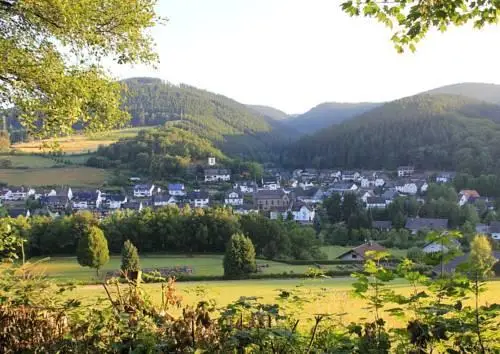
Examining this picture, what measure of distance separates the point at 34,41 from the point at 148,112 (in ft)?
543

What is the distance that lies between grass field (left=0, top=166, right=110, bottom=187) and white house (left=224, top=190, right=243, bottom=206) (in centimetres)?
2283

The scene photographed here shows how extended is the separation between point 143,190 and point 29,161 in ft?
83.1

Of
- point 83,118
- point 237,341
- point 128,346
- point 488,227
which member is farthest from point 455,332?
point 488,227

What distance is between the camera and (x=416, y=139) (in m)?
115

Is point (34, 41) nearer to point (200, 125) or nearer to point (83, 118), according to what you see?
point (83, 118)

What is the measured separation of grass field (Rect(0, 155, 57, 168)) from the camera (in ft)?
302

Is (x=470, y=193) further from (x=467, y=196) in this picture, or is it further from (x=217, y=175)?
(x=217, y=175)

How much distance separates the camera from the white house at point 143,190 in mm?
85706

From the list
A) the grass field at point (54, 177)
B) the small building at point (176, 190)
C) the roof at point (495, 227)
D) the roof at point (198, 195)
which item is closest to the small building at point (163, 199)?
the roof at point (198, 195)

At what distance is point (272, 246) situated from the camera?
4391 cm

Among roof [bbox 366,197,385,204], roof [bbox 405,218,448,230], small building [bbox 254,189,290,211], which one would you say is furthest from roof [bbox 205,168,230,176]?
roof [bbox 405,218,448,230]

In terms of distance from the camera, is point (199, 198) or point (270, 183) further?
point (270, 183)

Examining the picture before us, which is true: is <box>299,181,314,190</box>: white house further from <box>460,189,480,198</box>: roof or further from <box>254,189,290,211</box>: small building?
<box>460,189,480,198</box>: roof

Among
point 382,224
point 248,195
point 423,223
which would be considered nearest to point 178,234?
point 382,224
